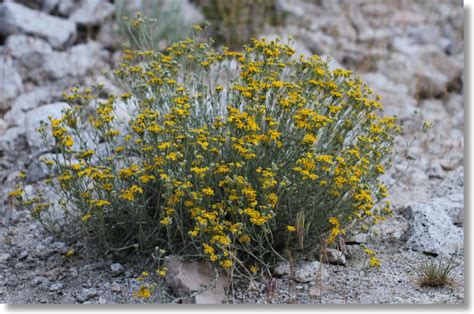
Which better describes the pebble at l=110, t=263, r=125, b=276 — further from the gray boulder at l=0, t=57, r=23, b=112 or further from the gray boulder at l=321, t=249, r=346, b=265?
the gray boulder at l=0, t=57, r=23, b=112

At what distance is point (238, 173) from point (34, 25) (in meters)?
3.35

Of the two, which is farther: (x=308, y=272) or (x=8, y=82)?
(x=8, y=82)

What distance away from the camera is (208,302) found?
124 inches

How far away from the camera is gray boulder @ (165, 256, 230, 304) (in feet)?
10.4

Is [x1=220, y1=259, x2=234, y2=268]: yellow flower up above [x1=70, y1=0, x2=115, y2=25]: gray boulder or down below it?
below

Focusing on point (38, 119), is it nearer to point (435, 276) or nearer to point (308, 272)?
point (308, 272)

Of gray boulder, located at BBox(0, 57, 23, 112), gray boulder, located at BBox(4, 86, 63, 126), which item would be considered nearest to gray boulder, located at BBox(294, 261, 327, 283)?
gray boulder, located at BBox(4, 86, 63, 126)

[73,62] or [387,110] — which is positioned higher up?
[73,62]

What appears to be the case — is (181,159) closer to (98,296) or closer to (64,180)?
(64,180)

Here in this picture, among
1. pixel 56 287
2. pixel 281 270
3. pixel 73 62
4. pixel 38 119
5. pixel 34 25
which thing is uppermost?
pixel 34 25

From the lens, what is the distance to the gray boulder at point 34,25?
18.7ft

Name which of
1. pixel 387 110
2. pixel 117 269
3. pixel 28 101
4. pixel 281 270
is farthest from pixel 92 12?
pixel 281 270

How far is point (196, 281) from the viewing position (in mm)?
3242

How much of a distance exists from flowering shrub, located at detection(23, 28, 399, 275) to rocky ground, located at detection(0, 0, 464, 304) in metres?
0.22
